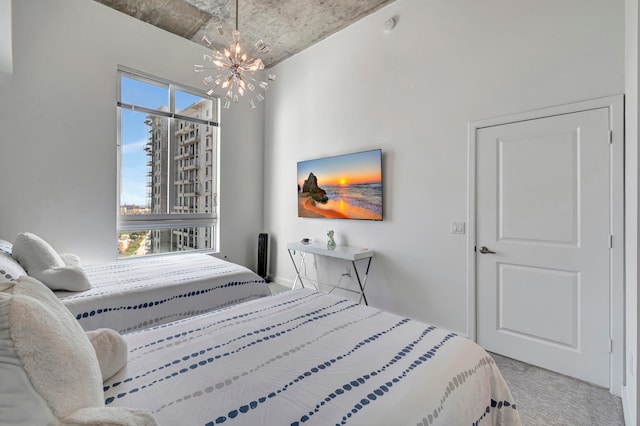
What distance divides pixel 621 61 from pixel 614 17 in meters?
0.33

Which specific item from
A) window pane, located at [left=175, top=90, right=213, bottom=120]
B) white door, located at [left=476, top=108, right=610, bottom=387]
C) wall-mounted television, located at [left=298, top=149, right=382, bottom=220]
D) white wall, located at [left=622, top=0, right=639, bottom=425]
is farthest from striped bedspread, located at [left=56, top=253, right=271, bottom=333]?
white wall, located at [left=622, top=0, right=639, bottom=425]

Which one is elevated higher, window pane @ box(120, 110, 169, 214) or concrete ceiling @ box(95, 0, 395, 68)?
concrete ceiling @ box(95, 0, 395, 68)

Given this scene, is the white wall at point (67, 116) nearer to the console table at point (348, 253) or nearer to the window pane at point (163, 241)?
the window pane at point (163, 241)

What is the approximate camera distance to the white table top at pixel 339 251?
322cm

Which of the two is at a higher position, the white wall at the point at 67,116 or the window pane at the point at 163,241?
the white wall at the point at 67,116

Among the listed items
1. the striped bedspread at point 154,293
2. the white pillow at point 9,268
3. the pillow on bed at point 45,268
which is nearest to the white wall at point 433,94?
the striped bedspread at point 154,293

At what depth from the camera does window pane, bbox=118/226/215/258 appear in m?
3.69

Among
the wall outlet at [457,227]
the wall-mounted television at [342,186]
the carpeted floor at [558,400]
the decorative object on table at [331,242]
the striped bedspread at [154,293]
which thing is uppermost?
the wall-mounted television at [342,186]

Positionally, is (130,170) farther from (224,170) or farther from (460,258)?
(460,258)

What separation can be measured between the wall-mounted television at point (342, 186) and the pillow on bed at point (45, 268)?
2628 mm

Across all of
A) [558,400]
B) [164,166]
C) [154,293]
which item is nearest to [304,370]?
[154,293]

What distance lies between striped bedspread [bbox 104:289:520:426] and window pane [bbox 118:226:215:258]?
2732 mm

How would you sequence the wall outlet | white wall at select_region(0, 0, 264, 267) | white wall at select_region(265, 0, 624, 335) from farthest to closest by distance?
white wall at select_region(0, 0, 264, 267), the wall outlet, white wall at select_region(265, 0, 624, 335)

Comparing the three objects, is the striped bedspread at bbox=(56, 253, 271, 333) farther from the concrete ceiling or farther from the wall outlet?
the concrete ceiling
